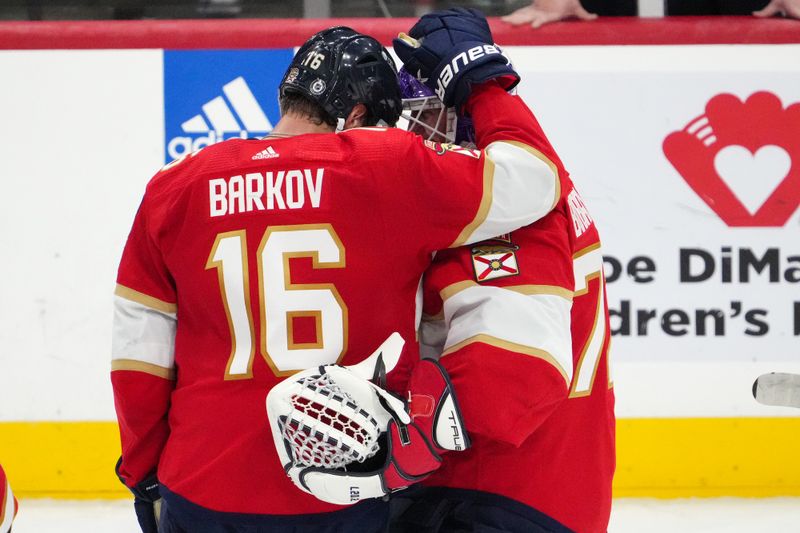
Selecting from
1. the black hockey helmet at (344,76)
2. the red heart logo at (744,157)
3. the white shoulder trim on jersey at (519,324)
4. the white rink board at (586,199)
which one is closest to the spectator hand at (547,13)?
the white rink board at (586,199)

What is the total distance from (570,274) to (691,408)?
1851 millimetres

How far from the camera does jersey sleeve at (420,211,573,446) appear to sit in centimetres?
116

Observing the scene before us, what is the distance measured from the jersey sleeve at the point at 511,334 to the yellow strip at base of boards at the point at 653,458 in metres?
1.82

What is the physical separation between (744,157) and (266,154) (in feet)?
6.88

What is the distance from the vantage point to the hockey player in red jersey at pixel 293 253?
1.20m

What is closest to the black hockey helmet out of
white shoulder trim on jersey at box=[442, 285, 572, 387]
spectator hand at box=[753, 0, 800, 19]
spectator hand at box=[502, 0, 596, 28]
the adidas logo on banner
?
the adidas logo on banner

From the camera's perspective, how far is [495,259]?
122cm

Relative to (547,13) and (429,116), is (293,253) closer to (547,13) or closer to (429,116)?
(429,116)

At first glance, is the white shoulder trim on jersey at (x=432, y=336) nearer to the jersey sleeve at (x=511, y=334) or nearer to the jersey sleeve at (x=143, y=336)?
the jersey sleeve at (x=511, y=334)

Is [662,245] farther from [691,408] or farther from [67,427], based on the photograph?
[67,427]

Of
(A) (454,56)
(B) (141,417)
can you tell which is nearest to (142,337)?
(B) (141,417)

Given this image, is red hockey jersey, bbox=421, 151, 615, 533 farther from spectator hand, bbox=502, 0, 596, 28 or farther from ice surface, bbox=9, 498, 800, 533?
spectator hand, bbox=502, 0, 596, 28

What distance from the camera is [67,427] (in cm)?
288

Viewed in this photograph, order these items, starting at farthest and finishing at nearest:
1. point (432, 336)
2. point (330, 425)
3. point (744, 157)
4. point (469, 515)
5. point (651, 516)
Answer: point (744, 157) < point (651, 516) < point (432, 336) < point (469, 515) < point (330, 425)
